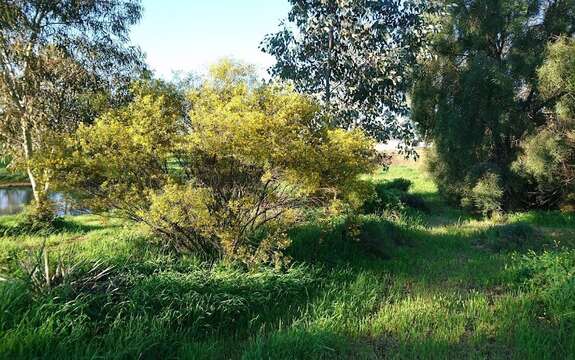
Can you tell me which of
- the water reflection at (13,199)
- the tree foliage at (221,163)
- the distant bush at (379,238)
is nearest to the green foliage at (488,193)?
the distant bush at (379,238)

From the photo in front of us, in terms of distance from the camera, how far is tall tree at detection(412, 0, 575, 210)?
13734 millimetres

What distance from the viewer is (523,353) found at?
445cm

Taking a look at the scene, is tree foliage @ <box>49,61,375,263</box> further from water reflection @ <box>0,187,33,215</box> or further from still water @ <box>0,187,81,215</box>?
water reflection @ <box>0,187,33,215</box>

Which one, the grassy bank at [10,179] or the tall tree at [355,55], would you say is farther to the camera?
the grassy bank at [10,179]

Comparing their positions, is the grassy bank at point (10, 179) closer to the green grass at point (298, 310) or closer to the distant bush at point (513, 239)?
the green grass at point (298, 310)

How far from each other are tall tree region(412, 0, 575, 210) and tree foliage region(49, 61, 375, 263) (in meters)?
8.77

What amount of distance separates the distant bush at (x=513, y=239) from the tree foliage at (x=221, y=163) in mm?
4709

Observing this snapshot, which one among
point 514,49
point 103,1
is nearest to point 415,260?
point 514,49

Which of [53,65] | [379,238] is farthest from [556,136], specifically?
[53,65]

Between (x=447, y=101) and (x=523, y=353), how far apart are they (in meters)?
11.6

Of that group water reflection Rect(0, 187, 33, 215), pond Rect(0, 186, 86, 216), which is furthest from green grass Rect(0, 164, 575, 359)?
water reflection Rect(0, 187, 33, 215)

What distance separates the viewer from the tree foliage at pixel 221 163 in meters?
6.03

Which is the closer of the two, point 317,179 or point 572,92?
point 317,179

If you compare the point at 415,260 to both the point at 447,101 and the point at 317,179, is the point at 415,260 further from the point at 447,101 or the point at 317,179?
the point at 447,101
